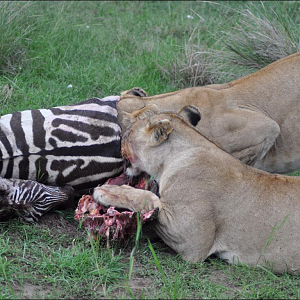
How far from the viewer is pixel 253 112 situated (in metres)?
5.75

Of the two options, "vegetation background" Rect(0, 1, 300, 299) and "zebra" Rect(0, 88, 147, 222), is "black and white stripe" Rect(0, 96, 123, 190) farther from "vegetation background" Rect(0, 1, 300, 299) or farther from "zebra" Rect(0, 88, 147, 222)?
"vegetation background" Rect(0, 1, 300, 299)

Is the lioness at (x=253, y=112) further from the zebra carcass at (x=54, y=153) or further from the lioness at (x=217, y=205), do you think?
the lioness at (x=217, y=205)

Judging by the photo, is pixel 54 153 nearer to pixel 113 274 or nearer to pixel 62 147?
pixel 62 147

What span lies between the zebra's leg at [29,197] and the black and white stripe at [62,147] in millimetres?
147

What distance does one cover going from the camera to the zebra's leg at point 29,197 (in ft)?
16.6

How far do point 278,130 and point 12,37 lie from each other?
3776 mm

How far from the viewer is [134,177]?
521 centimetres

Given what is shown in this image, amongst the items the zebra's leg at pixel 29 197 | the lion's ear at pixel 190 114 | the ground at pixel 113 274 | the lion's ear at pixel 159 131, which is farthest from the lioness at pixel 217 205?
the zebra's leg at pixel 29 197

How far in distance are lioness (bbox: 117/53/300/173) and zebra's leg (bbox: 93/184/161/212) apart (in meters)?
0.74

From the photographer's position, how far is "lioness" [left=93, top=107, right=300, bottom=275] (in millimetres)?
4520

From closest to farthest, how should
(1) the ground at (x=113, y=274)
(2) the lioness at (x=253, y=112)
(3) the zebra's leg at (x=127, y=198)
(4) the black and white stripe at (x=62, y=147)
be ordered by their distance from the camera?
(1) the ground at (x=113, y=274) < (3) the zebra's leg at (x=127, y=198) < (4) the black and white stripe at (x=62, y=147) < (2) the lioness at (x=253, y=112)

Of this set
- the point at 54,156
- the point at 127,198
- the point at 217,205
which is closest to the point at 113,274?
the point at 127,198

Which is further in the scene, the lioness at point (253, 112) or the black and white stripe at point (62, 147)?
the lioness at point (253, 112)

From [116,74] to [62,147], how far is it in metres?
2.90
